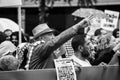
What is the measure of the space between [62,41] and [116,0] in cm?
1996

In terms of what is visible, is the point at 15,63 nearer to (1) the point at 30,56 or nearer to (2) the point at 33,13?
(1) the point at 30,56

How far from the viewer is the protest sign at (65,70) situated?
20.7ft

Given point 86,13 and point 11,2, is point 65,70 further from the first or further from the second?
point 86,13

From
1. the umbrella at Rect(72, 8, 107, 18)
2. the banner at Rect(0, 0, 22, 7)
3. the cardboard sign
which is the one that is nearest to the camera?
the banner at Rect(0, 0, 22, 7)

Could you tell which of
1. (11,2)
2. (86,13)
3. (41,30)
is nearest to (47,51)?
(41,30)

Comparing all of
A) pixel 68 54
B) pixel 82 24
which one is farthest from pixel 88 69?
pixel 68 54

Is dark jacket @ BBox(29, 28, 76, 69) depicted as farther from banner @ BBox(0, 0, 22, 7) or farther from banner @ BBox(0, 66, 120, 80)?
banner @ BBox(0, 0, 22, 7)

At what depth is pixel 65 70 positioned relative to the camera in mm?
6344

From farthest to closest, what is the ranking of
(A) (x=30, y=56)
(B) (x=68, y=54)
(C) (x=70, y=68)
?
(B) (x=68, y=54) → (A) (x=30, y=56) → (C) (x=70, y=68)

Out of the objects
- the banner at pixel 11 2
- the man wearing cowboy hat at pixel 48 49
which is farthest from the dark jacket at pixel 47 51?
the banner at pixel 11 2

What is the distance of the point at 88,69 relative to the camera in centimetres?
656

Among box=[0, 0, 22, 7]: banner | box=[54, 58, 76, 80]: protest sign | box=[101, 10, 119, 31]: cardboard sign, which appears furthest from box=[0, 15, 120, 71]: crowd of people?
box=[101, 10, 119, 31]: cardboard sign

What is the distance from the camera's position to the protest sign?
6.32 metres

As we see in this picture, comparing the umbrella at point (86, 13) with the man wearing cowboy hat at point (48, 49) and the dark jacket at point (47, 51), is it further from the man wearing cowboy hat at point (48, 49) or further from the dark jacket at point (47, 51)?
the dark jacket at point (47, 51)
